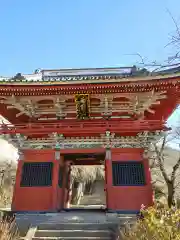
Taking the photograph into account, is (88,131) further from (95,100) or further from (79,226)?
(79,226)

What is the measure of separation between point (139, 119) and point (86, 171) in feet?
62.8

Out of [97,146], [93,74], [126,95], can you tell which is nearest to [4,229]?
[97,146]

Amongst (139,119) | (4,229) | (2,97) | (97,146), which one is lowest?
(4,229)

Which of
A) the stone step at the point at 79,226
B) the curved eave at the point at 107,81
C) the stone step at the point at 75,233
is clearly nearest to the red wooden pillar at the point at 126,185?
the stone step at the point at 79,226

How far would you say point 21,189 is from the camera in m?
11.0

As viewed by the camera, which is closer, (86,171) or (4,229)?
(4,229)

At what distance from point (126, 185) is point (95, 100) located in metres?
4.09

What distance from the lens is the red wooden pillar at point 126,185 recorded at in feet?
34.2

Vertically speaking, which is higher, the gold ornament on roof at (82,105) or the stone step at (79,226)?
the gold ornament on roof at (82,105)

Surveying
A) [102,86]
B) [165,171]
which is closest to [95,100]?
[102,86]

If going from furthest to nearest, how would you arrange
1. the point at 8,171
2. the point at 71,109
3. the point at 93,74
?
1. the point at 8,171
2. the point at 93,74
3. the point at 71,109

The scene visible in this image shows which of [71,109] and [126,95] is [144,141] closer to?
[126,95]

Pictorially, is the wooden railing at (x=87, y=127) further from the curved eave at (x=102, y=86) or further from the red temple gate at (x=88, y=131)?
the curved eave at (x=102, y=86)

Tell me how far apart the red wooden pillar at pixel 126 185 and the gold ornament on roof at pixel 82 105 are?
2.14m
